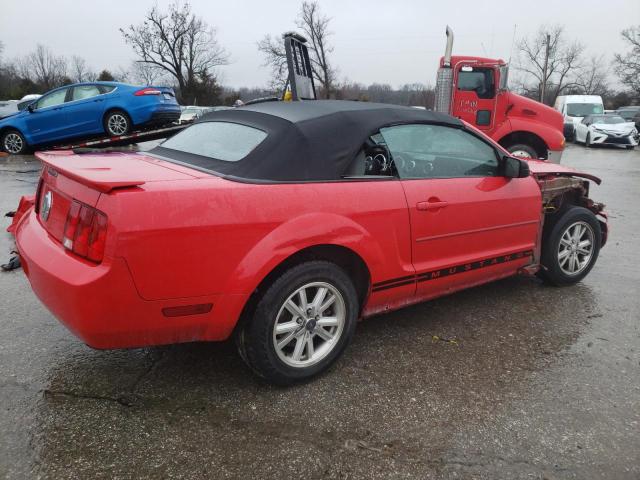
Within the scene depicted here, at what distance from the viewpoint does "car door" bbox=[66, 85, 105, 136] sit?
11703 mm

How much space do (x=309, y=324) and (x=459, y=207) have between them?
1313mm

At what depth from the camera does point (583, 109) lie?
2433cm

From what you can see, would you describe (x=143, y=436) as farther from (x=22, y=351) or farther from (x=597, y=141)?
(x=597, y=141)

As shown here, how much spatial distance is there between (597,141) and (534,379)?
2152cm

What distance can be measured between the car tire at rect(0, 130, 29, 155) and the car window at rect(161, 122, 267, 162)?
1141cm

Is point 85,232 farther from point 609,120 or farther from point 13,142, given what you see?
point 609,120

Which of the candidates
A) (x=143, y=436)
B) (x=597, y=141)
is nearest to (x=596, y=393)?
(x=143, y=436)

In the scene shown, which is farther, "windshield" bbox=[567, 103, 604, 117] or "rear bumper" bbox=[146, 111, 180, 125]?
"windshield" bbox=[567, 103, 604, 117]

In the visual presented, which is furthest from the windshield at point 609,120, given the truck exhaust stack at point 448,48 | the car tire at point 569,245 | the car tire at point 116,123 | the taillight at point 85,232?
the taillight at point 85,232

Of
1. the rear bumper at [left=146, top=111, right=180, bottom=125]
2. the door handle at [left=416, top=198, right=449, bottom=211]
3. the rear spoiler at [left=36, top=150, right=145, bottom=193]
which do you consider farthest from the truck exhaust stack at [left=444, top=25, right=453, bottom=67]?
the rear spoiler at [left=36, top=150, right=145, bottom=193]

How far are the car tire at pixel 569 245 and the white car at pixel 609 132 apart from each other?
19367 mm

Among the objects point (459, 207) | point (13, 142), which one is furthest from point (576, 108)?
point (459, 207)

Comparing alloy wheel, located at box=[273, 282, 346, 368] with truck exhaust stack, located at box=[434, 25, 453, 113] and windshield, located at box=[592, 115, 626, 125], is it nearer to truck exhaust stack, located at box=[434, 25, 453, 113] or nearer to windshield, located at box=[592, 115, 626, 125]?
truck exhaust stack, located at box=[434, 25, 453, 113]

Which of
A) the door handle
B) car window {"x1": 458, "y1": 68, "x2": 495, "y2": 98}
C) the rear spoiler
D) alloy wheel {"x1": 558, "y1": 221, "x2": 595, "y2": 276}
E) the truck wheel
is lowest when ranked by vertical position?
alloy wheel {"x1": 558, "y1": 221, "x2": 595, "y2": 276}
